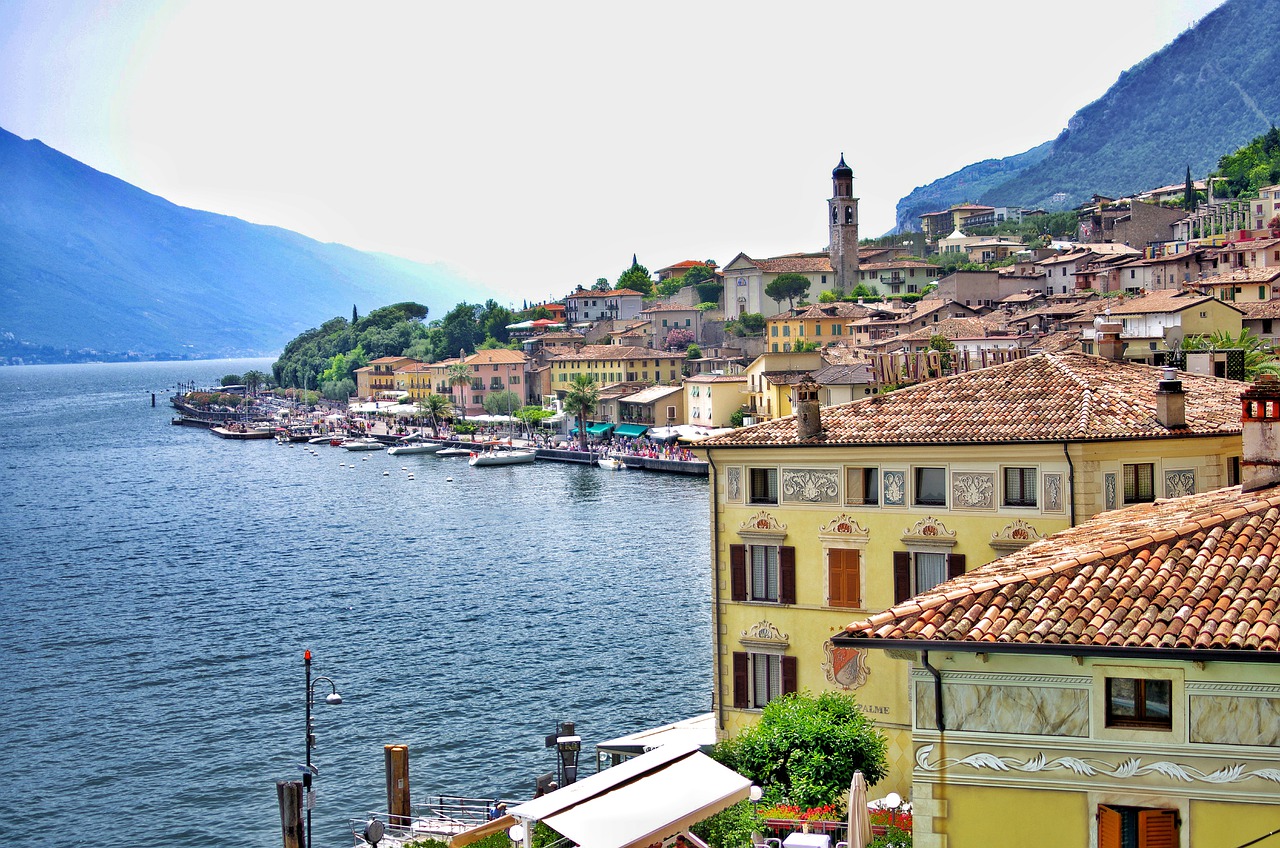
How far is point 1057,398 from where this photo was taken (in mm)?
22828

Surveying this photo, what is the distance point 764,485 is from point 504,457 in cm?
8997

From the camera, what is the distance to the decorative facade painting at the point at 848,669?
22.8m

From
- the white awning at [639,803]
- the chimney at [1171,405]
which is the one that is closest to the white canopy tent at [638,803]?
the white awning at [639,803]

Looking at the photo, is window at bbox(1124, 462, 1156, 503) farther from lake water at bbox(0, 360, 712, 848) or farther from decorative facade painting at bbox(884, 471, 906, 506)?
lake water at bbox(0, 360, 712, 848)

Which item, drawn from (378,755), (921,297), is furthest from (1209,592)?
(921,297)

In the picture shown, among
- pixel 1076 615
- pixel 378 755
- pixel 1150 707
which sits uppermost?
pixel 1076 615

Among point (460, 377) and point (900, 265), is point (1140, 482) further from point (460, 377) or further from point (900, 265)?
point (460, 377)

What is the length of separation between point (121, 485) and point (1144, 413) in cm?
9731

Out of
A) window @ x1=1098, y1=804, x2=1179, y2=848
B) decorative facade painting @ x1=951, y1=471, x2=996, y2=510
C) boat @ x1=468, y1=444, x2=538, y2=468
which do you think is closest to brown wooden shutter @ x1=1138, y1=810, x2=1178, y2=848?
window @ x1=1098, y1=804, x2=1179, y2=848

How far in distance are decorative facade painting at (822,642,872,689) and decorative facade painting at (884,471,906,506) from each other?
260 centimetres

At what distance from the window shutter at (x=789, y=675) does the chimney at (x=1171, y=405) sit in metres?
7.51

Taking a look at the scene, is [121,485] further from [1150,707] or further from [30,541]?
[1150,707]

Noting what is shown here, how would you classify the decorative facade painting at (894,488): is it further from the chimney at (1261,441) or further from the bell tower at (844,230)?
the bell tower at (844,230)

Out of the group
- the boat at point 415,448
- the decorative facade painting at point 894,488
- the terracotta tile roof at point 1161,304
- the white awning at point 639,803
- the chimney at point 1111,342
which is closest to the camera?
the white awning at point 639,803
